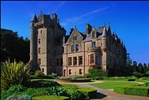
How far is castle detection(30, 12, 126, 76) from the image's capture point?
4656 centimetres

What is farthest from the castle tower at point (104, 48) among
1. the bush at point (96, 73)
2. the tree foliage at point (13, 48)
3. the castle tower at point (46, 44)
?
the tree foliage at point (13, 48)

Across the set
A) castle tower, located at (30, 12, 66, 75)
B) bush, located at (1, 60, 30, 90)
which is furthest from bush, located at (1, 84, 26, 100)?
castle tower, located at (30, 12, 66, 75)

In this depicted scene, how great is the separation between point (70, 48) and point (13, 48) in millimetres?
20826

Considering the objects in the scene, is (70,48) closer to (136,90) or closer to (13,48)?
(13,48)

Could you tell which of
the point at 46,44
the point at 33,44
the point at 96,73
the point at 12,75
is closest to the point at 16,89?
the point at 12,75

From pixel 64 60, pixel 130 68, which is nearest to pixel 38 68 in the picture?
pixel 64 60

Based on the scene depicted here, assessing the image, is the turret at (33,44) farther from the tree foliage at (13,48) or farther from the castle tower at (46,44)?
the tree foliage at (13,48)

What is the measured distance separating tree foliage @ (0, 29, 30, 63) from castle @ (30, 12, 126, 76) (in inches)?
408

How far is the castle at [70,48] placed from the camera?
46.6 m

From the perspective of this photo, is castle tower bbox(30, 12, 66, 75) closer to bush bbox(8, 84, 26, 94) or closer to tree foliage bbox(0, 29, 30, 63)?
tree foliage bbox(0, 29, 30, 63)

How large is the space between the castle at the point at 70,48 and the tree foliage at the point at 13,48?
10365 mm

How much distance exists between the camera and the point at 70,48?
5138 cm

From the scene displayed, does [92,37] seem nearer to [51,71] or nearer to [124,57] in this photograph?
[51,71]

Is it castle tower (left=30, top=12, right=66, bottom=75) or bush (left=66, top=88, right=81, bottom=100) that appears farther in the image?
castle tower (left=30, top=12, right=66, bottom=75)
